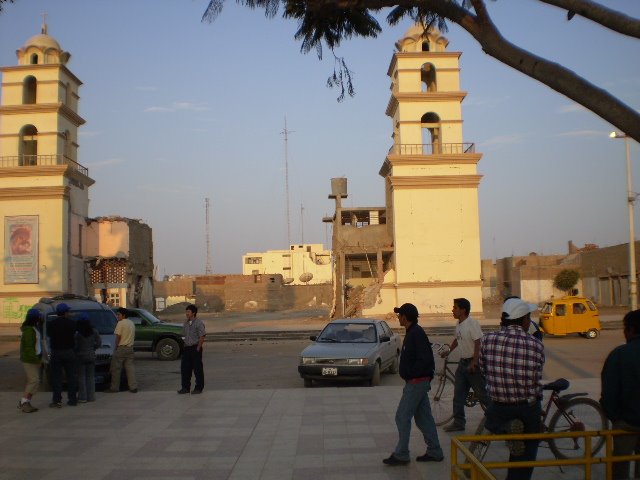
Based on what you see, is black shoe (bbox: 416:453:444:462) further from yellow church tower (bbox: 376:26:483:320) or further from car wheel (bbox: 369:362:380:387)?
yellow church tower (bbox: 376:26:483:320)

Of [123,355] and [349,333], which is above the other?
[349,333]

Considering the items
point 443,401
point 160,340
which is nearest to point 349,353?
point 443,401

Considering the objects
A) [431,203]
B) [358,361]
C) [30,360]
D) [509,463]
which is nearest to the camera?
[509,463]

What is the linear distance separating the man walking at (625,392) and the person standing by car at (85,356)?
30.1 ft

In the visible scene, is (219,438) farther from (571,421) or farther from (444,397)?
(571,421)

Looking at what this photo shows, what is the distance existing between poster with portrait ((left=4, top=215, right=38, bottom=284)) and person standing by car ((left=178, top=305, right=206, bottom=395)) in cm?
2922

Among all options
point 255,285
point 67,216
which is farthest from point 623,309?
point 67,216

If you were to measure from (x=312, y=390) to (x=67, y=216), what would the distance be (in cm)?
3110

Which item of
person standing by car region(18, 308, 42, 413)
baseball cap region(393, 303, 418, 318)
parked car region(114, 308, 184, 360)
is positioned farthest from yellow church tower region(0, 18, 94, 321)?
baseball cap region(393, 303, 418, 318)

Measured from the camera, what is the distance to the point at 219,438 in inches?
358

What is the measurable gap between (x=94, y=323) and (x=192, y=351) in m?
3.78

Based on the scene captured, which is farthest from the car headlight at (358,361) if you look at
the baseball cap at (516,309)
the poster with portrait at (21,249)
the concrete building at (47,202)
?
the poster with portrait at (21,249)

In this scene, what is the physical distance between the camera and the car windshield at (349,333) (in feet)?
48.8

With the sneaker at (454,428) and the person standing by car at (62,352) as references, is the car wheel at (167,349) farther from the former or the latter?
the sneaker at (454,428)
